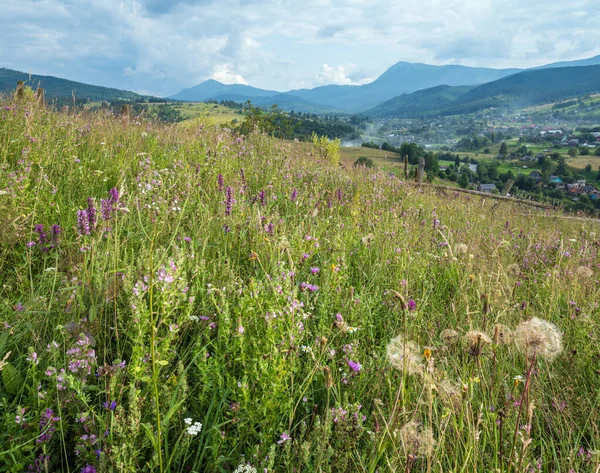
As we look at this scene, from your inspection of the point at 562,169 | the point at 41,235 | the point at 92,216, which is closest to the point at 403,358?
the point at 92,216

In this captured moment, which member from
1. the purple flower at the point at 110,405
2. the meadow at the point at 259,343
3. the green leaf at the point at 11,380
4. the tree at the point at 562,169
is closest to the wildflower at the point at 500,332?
the meadow at the point at 259,343

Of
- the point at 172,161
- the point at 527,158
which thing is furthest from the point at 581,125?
the point at 172,161

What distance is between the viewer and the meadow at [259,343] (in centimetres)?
161

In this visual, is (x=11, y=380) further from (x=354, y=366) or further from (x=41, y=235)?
(x=354, y=366)

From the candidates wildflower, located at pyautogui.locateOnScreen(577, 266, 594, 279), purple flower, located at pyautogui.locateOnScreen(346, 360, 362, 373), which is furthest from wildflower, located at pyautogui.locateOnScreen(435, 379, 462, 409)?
wildflower, located at pyautogui.locateOnScreen(577, 266, 594, 279)

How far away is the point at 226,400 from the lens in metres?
2.04

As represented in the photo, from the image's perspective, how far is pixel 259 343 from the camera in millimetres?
2010

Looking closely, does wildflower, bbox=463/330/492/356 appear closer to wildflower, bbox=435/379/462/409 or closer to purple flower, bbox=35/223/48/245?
wildflower, bbox=435/379/462/409

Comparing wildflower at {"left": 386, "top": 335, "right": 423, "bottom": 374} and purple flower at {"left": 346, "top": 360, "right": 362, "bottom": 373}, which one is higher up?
wildflower at {"left": 386, "top": 335, "right": 423, "bottom": 374}

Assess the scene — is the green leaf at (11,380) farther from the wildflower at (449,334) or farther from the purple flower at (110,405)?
the wildflower at (449,334)

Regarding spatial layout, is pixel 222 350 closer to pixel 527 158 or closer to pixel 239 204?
pixel 239 204

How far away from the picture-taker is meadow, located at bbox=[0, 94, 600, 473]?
5.29 ft

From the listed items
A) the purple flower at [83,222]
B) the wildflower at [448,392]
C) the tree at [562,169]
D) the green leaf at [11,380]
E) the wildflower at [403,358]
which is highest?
the purple flower at [83,222]

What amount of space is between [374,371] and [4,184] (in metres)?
3.78
